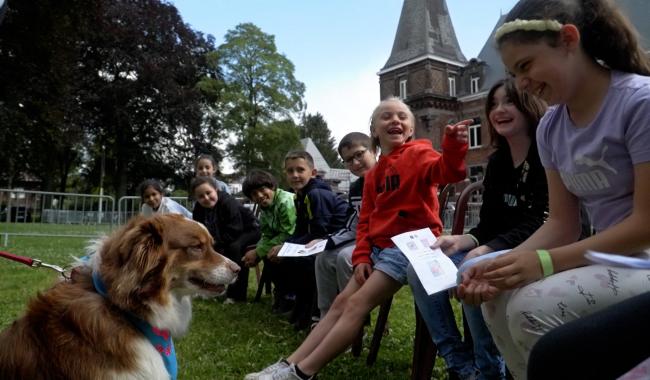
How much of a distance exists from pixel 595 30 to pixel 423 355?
216 centimetres

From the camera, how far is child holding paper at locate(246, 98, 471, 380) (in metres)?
3.10

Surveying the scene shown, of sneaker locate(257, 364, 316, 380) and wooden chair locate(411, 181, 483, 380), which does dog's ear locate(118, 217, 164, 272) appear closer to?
sneaker locate(257, 364, 316, 380)

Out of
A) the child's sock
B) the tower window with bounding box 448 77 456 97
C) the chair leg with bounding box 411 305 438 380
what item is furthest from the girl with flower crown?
the tower window with bounding box 448 77 456 97

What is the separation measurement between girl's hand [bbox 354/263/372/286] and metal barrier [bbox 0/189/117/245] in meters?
10.6

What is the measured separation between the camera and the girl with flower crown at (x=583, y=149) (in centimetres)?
165

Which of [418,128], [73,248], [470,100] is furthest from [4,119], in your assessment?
[470,100]

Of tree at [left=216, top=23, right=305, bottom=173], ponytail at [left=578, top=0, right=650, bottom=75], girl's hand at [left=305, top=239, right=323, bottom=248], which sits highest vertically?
tree at [left=216, top=23, right=305, bottom=173]

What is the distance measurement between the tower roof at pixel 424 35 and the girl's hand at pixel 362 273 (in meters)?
35.9

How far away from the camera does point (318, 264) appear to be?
4672mm

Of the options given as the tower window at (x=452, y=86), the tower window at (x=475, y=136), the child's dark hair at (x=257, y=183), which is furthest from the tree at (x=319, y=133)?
the child's dark hair at (x=257, y=183)

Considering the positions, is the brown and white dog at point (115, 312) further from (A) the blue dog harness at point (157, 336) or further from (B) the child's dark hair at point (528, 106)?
(B) the child's dark hair at point (528, 106)

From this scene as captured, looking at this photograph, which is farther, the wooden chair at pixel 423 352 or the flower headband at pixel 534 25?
the wooden chair at pixel 423 352

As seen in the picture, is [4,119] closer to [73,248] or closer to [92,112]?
[73,248]

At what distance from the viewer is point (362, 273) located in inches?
138
